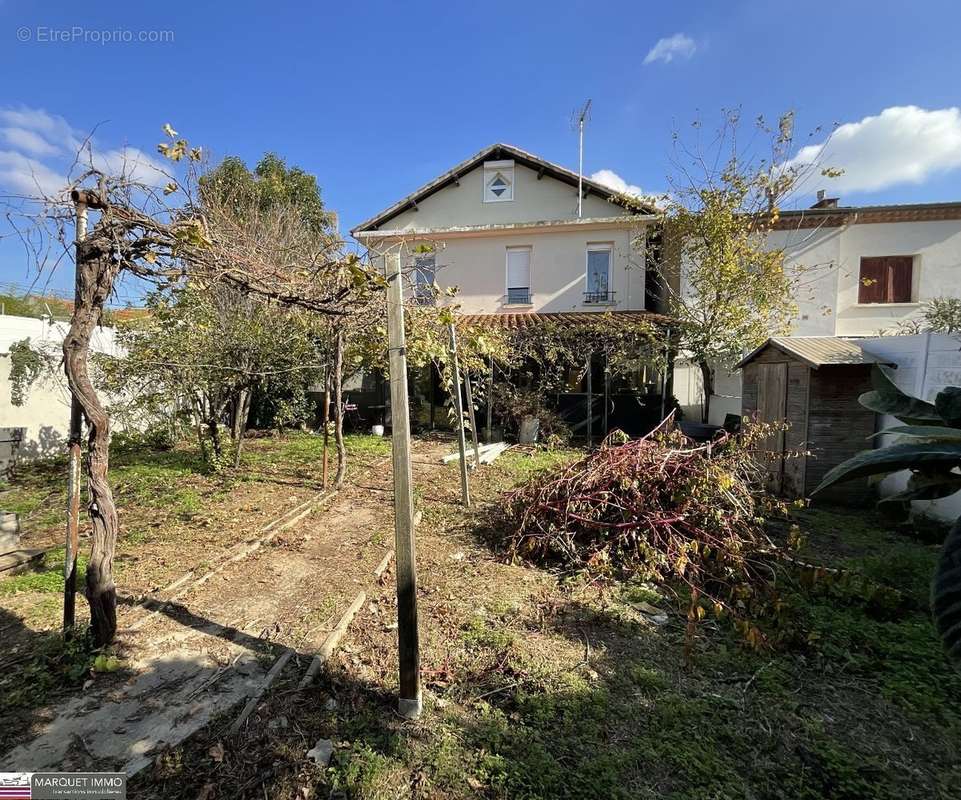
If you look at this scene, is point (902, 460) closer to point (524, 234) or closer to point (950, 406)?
point (950, 406)

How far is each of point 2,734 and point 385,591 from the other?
2.21 metres

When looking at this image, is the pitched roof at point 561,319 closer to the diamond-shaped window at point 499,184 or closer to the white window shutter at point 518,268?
the white window shutter at point 518,268

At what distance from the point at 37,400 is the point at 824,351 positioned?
1310 centimetres

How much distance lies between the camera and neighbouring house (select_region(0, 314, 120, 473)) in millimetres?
7707

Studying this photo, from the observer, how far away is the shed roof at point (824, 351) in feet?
18.5

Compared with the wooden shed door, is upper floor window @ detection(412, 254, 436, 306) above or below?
above

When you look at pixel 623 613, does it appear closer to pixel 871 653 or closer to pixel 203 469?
pixel 871 653

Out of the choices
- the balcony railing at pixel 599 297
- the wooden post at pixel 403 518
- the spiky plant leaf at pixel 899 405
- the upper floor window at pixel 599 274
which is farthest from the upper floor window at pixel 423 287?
the upper floor window at pixel 599 274

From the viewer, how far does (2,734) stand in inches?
85.3

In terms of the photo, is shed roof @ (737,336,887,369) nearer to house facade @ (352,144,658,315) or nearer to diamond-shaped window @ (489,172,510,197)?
house facade @ (352,144,658,315)

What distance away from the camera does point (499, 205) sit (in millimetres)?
→ 14594

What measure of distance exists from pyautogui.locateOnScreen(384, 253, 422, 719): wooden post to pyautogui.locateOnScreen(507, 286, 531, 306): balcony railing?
39.2 ft

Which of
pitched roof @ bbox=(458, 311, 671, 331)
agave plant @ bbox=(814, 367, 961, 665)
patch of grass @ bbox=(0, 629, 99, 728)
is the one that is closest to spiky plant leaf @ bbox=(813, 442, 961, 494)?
agave plant @ bbox=(814, 367, 961, 665)

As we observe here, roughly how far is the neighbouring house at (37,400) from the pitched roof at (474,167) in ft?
27.4
